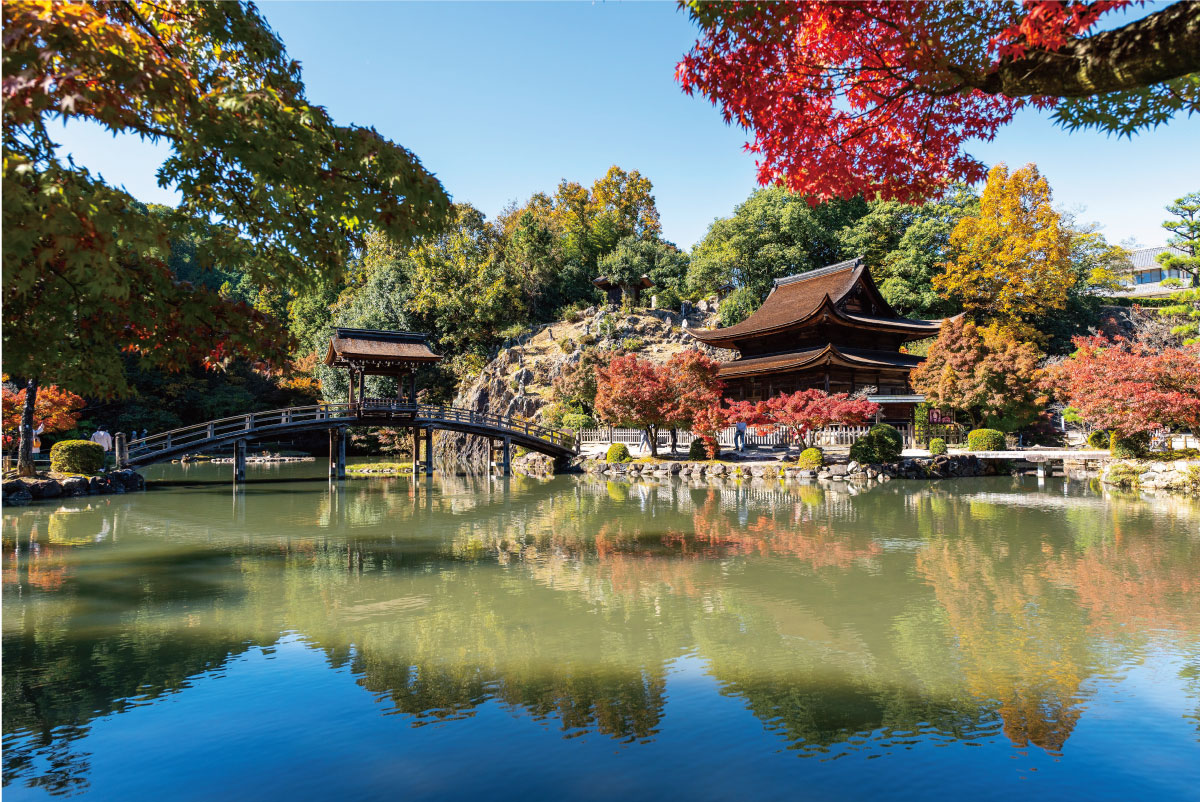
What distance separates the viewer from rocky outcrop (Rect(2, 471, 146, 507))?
17.2 metres

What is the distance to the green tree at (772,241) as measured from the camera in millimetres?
41000

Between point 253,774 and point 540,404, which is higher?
point 540,404

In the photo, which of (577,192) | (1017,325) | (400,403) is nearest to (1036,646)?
(400,403)

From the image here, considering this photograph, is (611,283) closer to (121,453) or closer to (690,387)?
(690,387)

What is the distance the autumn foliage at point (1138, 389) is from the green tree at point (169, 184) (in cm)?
2127

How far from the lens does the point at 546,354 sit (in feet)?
128

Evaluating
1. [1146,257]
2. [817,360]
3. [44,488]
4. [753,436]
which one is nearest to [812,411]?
[753,436]

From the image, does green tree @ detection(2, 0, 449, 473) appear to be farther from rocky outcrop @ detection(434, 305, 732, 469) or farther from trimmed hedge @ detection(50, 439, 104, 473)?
rocky outcrop @ detection(434, 305, 732, 469)

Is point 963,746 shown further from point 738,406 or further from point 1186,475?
point 738,406

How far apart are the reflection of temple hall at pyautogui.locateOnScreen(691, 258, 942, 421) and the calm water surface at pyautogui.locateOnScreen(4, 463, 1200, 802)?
Result: 18582 millimetres

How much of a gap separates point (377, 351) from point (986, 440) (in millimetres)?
22093

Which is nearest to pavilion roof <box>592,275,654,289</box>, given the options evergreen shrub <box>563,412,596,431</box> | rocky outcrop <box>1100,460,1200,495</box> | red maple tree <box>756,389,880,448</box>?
evergreen shrub <box>563,412,596,431</box>

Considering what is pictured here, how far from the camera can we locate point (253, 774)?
155 inches

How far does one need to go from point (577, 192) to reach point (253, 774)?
5605 centimetres
